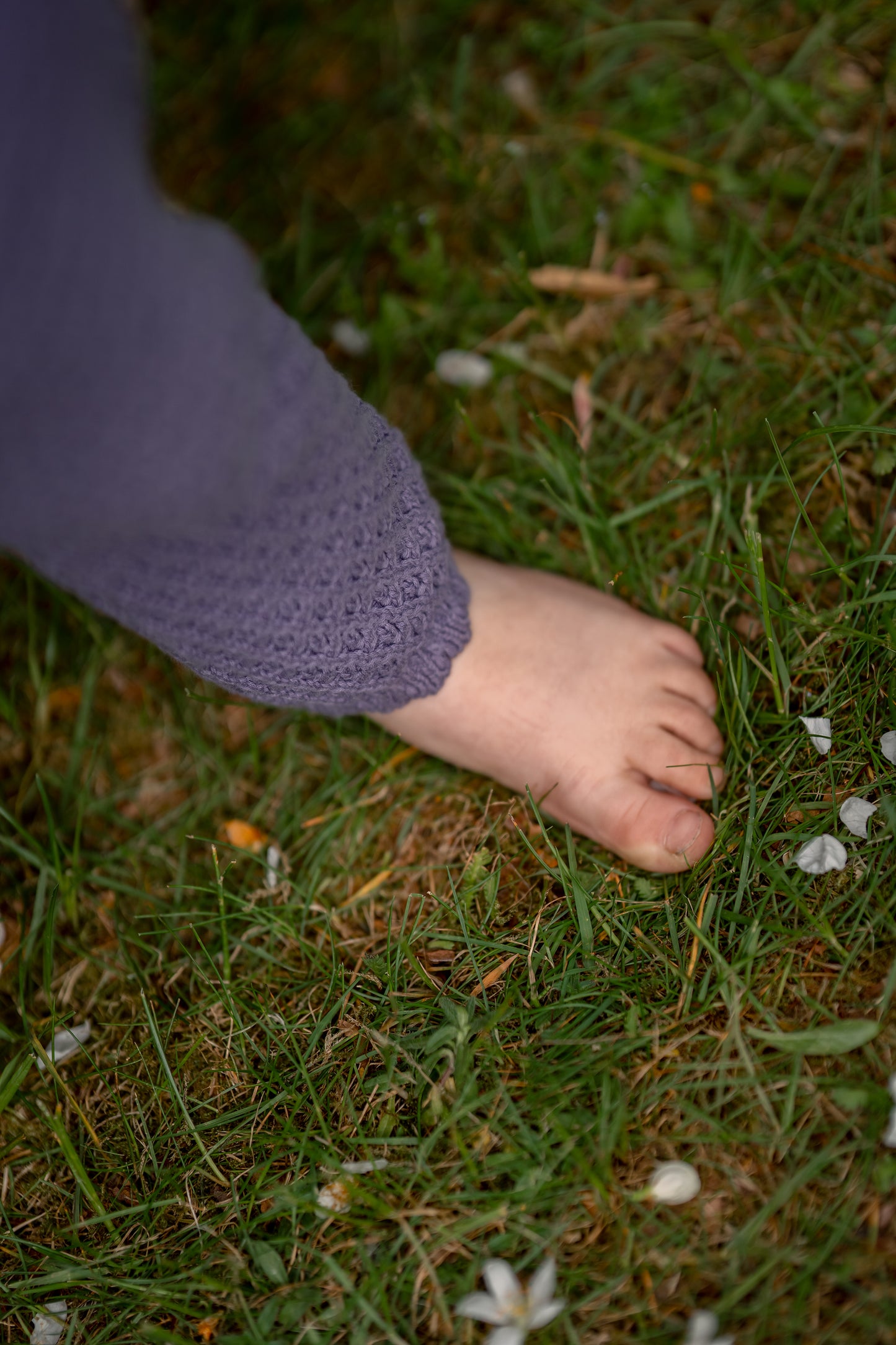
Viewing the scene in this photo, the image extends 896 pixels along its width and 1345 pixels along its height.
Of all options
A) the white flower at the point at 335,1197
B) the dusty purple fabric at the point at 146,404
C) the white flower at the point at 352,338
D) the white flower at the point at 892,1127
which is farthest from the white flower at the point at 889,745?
the white flower at the point at 352,338

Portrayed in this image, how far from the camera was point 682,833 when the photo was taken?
1.04 meters

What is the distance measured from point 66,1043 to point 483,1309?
571mm

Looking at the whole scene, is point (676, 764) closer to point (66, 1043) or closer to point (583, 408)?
point (583, 408)

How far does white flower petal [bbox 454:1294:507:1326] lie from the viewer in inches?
31.8

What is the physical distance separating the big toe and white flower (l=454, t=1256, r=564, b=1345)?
402mm

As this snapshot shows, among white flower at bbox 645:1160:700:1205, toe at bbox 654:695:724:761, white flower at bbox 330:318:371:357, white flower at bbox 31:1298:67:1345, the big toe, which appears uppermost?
white flower at bbox 330:318:371:357

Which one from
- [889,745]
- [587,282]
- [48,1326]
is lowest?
[48,1326]

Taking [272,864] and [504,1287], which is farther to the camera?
[272,864]

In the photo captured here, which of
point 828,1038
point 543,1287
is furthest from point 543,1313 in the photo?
point 828,1038

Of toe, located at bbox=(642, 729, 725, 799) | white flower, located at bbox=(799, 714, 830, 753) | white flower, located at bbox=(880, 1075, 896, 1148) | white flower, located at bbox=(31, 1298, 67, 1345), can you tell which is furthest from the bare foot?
white flower, located at bbox=(31, 1298, 67, 1345)

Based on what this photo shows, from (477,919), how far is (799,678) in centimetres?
45

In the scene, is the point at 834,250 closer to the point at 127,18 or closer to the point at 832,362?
the point at 832,362

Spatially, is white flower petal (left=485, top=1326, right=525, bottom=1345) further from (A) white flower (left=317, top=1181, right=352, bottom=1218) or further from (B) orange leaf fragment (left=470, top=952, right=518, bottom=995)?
(B) orange leaf fragment (left=470, top=952, right=518, bottom=995)

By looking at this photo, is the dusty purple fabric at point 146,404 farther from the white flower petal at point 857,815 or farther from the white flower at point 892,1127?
the white flower at point 892,1127
